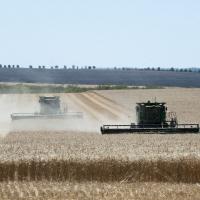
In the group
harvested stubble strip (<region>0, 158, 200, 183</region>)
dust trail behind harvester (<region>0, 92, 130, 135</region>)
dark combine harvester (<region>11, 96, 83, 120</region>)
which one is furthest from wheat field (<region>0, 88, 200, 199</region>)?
dark combine harvester (<region>11, 96, 83, 120</region>)

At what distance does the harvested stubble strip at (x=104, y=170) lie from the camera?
2230 centimetres

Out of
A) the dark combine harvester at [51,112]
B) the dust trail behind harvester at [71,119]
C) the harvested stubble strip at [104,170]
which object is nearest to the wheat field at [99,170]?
the harvested stubble strip at [104,170]

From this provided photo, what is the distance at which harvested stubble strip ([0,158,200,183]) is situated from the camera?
22.3m

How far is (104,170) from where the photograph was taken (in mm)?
22516

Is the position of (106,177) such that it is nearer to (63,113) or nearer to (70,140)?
(70,140)

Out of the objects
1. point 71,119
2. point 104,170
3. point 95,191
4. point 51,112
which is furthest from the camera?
point 51,112

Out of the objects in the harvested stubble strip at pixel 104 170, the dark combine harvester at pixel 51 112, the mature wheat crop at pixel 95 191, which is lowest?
the mature wheat crop at pixel 95 191

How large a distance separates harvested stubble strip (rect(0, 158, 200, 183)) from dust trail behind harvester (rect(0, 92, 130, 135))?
19.2 m

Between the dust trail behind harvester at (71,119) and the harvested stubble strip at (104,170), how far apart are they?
19207 millimetres

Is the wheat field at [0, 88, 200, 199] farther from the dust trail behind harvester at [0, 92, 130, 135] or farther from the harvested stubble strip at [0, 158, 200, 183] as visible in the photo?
the dust trail behind harvester at [0, 92, 130, 135]

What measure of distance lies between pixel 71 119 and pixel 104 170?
2951 cm

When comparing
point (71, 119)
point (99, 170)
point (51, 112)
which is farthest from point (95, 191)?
point (51, 112)

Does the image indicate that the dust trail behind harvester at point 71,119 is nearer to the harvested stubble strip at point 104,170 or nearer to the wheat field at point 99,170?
the wheat field at point 99,170

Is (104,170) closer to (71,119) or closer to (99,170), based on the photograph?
(99,170)
